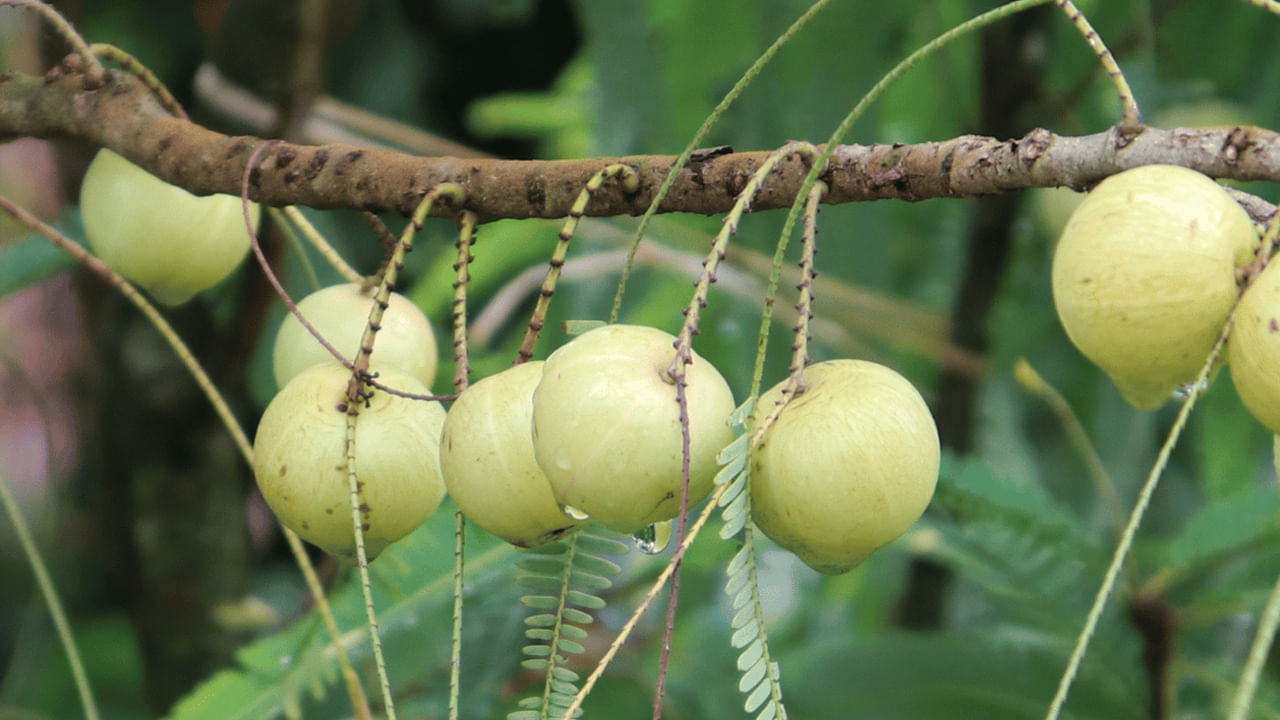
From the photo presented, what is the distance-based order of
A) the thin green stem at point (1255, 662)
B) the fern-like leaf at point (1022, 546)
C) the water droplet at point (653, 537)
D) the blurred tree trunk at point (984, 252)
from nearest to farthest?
the thin green stem at point (1255, 662)
the water droplet at point (653, 537)
the fern-like leaf at point (1022, 546)
the blurred tree trunk at point (984, 252)

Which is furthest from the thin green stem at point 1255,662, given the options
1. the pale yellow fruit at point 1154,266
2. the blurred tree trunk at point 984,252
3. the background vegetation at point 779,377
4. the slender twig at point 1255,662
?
the blurred tree trunk at point 984,252

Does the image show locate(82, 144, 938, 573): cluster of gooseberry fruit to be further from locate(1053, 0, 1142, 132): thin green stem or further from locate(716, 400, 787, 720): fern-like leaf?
locate(1053, 0, 1142, 132): thin green stem

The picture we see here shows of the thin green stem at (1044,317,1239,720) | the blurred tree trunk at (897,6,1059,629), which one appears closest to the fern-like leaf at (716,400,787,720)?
the thin green stem at (1044,317,1239,720)

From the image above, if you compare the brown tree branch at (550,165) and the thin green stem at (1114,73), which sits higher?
the thin green stem at (1114,73)

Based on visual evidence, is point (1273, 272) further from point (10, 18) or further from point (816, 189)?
point (10, 18)

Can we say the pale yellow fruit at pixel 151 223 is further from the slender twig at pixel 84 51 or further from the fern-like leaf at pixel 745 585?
the fern-like leaf at pixel 745 585
